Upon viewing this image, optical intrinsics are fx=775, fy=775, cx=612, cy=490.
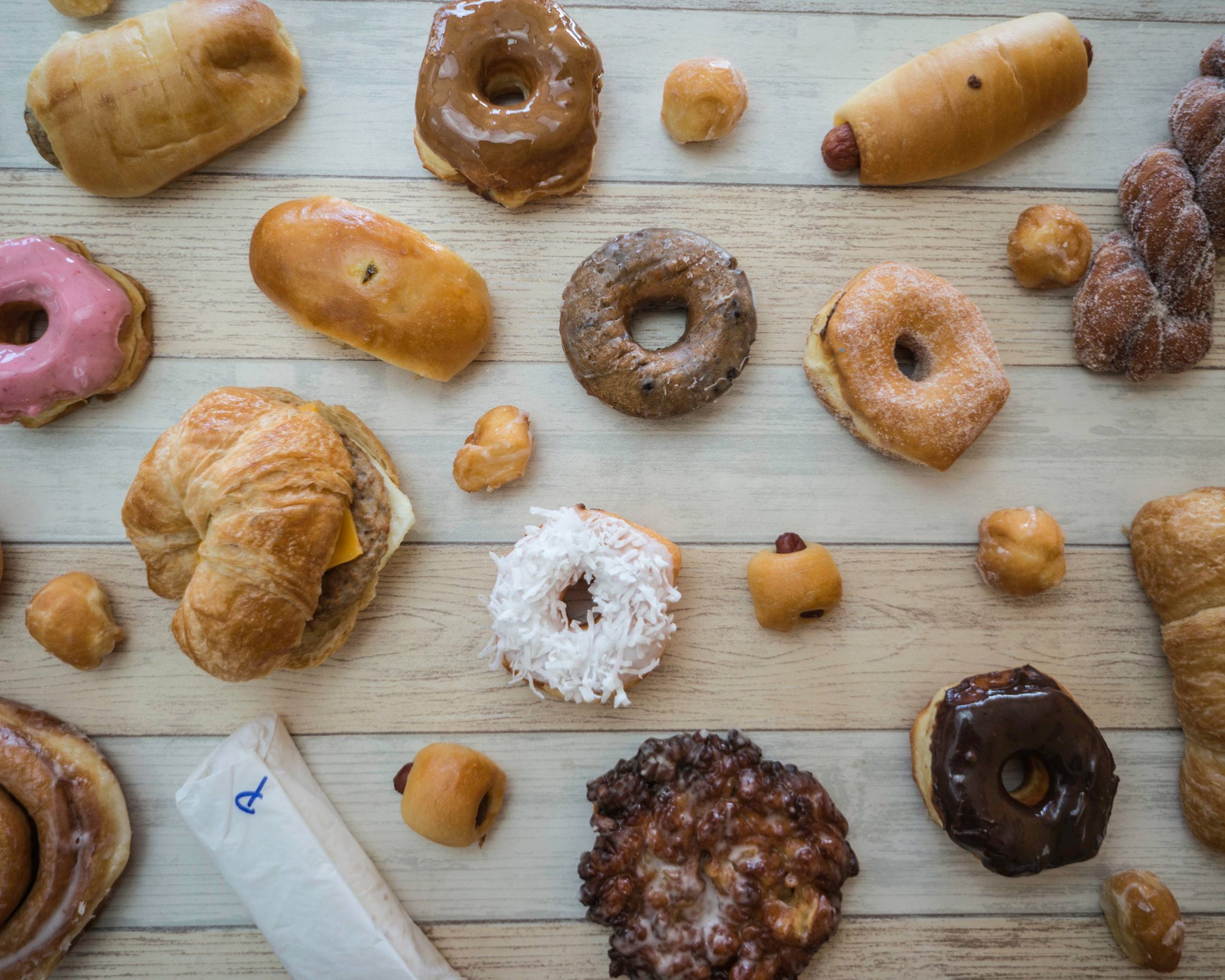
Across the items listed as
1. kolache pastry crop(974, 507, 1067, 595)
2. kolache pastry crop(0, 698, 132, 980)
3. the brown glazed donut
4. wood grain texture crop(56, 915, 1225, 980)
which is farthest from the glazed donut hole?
kolache pastry crop(0, 698, 132, 980)

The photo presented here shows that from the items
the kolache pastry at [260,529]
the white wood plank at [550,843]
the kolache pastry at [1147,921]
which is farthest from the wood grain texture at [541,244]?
the kolache pastry at [1147,921]

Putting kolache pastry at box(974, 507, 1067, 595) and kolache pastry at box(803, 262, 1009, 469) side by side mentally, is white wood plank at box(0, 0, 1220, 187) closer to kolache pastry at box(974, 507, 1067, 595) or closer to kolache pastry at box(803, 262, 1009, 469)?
kolache pastry at box(803, 262, 1009, 469)

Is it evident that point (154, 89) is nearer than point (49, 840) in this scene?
No

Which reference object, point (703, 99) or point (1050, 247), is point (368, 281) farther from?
point (1050, 247)

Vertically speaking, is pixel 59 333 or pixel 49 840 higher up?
pixel 59 333

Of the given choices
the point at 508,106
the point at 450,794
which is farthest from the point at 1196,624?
the point at 508,106

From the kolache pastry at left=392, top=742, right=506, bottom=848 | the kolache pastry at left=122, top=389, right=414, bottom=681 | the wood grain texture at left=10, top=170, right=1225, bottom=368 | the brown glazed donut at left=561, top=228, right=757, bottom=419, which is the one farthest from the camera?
the wood grain texture at left=10, top=170, right=1225, bottom=368

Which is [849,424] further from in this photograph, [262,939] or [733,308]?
[262,939]
